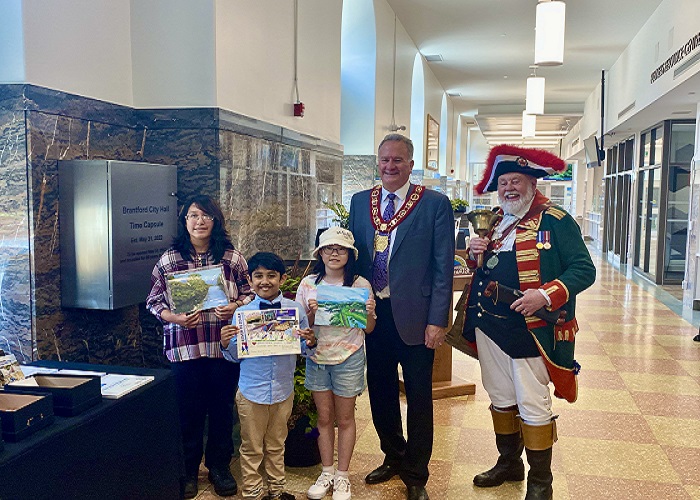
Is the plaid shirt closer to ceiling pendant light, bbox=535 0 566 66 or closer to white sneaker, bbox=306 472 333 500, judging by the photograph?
white sneaker, bbox=306 472 333 500

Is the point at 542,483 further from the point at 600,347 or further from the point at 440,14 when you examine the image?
the point at 440,14

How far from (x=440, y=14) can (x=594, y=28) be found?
255 centimetres

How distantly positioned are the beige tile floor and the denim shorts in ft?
1.80

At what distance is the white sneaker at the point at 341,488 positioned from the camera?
2.85m

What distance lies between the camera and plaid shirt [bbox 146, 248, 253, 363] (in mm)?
2809

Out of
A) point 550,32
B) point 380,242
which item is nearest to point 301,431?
point 380,242

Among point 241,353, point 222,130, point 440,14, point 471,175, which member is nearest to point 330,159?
point 222,130

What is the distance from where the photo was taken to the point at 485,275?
115 inches

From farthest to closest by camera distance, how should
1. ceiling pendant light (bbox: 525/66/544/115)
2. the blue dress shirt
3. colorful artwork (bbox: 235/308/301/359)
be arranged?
ceiling pendant light (bbox: 525/66/544/115) < the blue dress shirt < colorful artwork (bbox: 235/308/301/359)

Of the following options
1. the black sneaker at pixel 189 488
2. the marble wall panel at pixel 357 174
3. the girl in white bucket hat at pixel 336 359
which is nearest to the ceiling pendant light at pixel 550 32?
the marble wall panel at pixel 357 174

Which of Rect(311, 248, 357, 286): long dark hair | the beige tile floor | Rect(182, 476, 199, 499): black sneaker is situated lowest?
the beige tile floor

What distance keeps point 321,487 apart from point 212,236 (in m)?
1.27

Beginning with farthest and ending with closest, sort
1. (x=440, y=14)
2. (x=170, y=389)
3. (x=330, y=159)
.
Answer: (x=440, y=14) < (x=330, y=159) < (x=170, y=389)

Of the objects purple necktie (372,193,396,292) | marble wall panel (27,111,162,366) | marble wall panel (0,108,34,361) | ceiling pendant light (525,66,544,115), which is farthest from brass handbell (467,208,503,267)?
ceiling pendant light (525,66,544,115)
